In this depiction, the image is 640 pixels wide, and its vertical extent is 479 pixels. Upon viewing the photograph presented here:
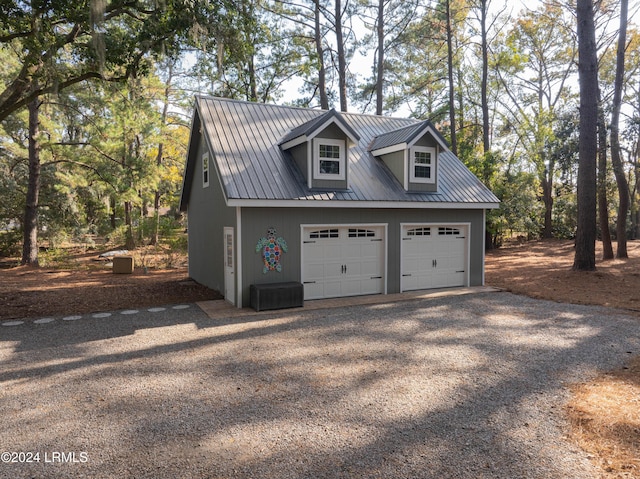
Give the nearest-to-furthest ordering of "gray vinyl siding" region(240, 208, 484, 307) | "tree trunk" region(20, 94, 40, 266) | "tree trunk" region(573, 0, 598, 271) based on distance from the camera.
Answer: "gray vinyl siding" region(240, 208, 484, 307) → "tree trunk" region(573, 0, 598, 271) → "tree trunk" region(20, 94, 40, 266)

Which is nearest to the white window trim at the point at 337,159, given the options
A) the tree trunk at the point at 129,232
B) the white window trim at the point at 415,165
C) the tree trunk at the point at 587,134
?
the white window trim at the point at 415,165

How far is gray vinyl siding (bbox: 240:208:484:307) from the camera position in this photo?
9.23 metres

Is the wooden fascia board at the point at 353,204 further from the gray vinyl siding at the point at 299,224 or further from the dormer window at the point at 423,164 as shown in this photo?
the dormer window at the point at 423,164

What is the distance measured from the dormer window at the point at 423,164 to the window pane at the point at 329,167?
7.72ft

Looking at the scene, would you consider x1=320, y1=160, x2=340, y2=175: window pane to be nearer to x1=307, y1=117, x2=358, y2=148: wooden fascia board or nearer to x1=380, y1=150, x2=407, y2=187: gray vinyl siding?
x1=307, y1=117, x2=358, y2=148: wooden fascia board

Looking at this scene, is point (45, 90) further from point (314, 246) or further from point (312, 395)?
point (312, 395)

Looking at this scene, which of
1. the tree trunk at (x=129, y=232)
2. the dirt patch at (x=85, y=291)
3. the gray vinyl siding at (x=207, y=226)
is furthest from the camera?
the tree trunk at (x=129, y=232)

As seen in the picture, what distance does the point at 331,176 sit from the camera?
10242mm

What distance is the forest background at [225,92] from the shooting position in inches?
366

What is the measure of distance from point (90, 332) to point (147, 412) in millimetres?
3974

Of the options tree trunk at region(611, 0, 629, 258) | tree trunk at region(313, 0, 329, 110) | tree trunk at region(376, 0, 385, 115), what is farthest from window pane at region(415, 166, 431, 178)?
tree trunk at region(376, 0, 385, 115)

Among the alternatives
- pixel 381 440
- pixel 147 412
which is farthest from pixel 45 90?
pixel 381 440

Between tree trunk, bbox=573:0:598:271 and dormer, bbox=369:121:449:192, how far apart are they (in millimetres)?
5237

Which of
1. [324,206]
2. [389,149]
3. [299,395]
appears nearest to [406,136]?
[389,149]
